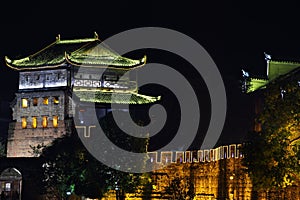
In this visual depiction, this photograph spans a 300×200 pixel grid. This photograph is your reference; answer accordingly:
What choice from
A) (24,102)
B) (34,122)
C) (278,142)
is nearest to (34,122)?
(34,122)

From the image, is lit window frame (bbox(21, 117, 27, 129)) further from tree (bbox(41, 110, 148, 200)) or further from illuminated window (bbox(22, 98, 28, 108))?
tree (bbox(41, 110, 148, 200))

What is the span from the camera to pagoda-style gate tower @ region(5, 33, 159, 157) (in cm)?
4794

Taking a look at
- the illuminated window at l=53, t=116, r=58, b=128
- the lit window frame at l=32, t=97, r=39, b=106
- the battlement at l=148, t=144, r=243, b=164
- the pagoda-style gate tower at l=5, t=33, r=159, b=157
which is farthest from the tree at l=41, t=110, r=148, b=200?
the lit window frame at l=32, t=97, r=39, b=106

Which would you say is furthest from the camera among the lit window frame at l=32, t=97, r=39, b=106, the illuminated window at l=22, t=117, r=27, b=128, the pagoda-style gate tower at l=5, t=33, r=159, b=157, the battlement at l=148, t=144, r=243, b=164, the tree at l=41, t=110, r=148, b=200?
the illuminated window at l=22, t=117, r=27, b=128

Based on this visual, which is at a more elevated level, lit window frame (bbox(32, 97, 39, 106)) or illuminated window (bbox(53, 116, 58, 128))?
lit window frame (bbox(32, 97, 39, 106))

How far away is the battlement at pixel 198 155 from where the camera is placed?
30.8 meters

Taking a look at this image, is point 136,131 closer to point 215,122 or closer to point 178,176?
A: point 178,176

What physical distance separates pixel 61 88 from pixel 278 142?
27.7 metres

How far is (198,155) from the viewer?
111 feet

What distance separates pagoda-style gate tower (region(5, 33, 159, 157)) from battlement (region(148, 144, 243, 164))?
12.5 metres

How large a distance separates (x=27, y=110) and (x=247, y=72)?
19670 millimetres

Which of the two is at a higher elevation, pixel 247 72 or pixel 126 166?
pixel 247 72

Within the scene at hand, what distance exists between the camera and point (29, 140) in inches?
1934

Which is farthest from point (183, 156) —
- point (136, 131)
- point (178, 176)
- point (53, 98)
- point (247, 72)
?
point (53, 98)
